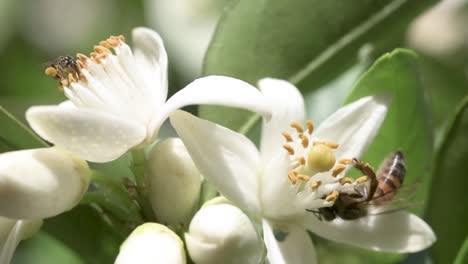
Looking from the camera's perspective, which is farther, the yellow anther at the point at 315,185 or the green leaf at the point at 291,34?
the green leaf at the point at 291,34

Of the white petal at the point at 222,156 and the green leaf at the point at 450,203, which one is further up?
the white petal at the point at 222,156

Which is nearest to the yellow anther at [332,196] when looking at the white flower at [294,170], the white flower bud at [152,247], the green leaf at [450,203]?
the white flower at [294,170]

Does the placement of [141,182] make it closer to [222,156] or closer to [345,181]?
[222,156]

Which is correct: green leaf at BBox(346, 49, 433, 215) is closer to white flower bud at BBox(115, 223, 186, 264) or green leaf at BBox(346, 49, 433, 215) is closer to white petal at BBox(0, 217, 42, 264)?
white flower bud at BBox(115, 223, 186, 264)

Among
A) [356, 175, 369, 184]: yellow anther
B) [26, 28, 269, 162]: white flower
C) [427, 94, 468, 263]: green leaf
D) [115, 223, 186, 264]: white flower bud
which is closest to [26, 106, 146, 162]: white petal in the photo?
[26, 28, 269, 162]: white flower

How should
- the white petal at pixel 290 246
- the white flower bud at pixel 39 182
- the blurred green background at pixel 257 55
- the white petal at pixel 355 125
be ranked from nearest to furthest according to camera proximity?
the white flower bud at pixel 39 182 < the white petal at pixel 290 246 < the white petal at pixel 355 125 < the blurred green background at pixel 257 55

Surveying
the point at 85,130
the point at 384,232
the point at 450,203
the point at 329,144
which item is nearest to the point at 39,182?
the point at 85,130

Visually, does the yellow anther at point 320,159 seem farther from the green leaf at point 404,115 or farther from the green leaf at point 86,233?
the green leaf at point 86,233
